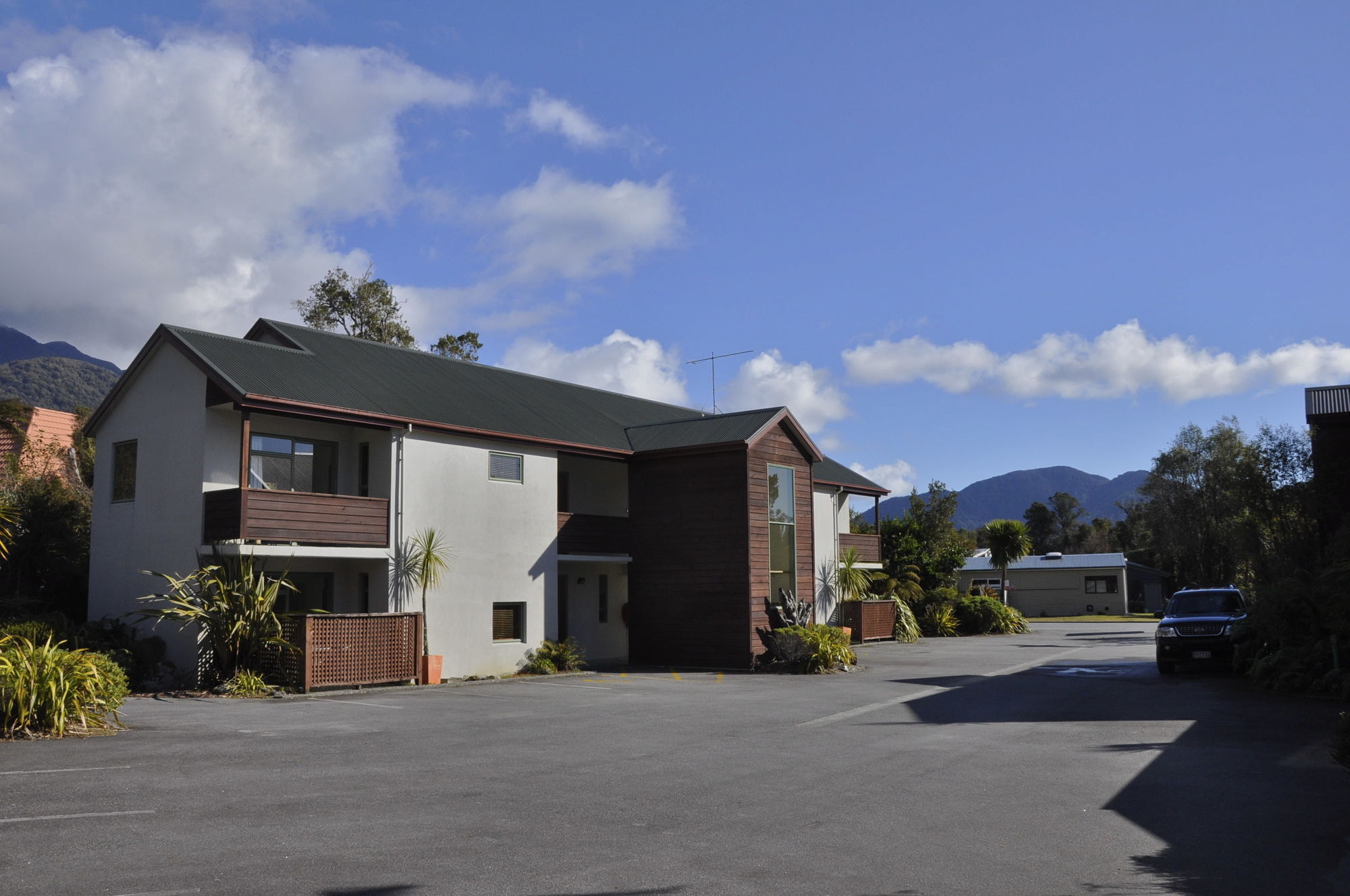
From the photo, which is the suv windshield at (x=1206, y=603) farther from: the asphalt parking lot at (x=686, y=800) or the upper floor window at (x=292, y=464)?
the upper floor window at (x=292, y=464)

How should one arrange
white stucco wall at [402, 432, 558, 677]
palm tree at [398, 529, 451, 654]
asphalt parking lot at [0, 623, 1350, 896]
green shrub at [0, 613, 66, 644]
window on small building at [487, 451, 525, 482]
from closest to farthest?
asphalt parking lot at [0, 623, 1350, 896] < green shrub at [0, 613, 66, 644] < palm tree at [398, 529, 451, 654] < white stucco wall at [402, 432, 558, 677] < window on small building at [487, 451, 525, 482]

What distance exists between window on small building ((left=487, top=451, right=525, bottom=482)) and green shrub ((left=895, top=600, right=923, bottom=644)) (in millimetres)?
16960

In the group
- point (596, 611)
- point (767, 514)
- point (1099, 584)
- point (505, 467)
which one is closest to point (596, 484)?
point (596, 611)

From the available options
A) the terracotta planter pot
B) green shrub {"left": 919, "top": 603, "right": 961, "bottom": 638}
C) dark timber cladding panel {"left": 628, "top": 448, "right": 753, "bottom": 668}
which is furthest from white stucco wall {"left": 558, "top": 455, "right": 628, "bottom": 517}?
green shrub {"left": 919, "top": 603, "right": 961, "bottom": 638}

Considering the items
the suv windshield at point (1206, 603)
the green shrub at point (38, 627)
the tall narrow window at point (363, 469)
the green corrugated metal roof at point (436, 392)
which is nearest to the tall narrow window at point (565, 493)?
the green corrugated metal roof at point (436, 392)

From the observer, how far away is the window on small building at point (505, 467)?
25.0 meters

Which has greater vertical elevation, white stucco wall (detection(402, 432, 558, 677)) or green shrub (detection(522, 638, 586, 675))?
white stucco wall (detection(402, 432, 558, 677))

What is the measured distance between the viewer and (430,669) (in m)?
22.1

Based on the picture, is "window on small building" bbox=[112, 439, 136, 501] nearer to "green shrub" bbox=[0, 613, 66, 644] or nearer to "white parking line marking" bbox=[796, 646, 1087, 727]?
"green shrub" bbox=[0, 613, 66, 644]

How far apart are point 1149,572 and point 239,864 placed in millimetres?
74436

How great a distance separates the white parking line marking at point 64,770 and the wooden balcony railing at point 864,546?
A: 1074 inches

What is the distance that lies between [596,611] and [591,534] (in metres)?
2.71

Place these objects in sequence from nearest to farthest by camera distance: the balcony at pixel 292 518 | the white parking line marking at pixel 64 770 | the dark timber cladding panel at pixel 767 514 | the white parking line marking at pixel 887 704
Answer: the white parking line marking at pixel 64 770
the white parking line marking at pixel 887 704
the balcony at pixel 292 518
the dark timber cladding panel at pixel 767 514

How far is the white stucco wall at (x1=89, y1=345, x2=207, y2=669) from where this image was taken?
68.9ft
